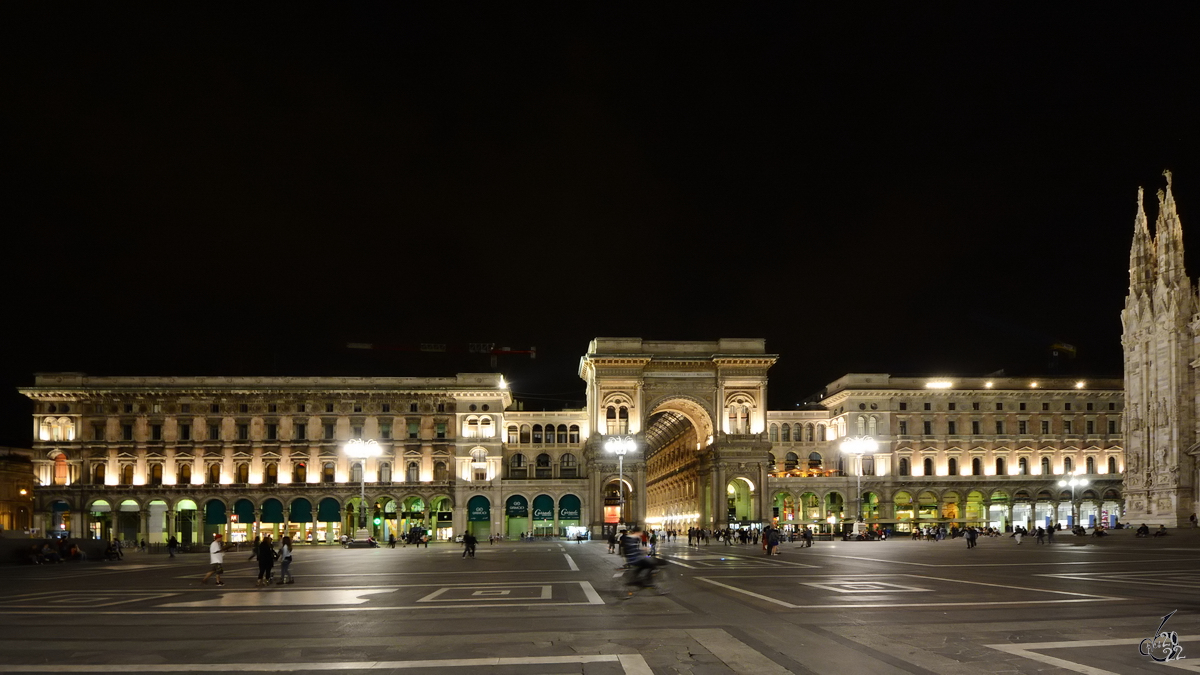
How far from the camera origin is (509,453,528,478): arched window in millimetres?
109812

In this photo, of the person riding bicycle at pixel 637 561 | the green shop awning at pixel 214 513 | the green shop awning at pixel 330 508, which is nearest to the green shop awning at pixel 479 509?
the green shop awning at pixel 330 508

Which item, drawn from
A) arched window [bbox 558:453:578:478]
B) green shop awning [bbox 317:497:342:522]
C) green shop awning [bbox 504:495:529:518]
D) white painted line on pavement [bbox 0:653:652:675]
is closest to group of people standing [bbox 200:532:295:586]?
white painted line on pavement [bbox 0:653:652:675]

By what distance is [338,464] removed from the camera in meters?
101

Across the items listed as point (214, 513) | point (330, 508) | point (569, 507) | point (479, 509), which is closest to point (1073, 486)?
point (569, 507)

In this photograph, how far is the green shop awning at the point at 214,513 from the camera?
326ft

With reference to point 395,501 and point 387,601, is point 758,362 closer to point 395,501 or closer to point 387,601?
point 395,501

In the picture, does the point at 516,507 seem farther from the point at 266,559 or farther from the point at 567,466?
the point at 266,559

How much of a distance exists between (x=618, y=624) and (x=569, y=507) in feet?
289

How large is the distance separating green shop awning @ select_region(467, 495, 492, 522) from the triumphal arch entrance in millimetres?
10119

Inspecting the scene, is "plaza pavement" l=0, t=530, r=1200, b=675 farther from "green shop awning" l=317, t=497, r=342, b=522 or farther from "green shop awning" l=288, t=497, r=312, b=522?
"green shop awning" l=288, t=497, r=312, b=522

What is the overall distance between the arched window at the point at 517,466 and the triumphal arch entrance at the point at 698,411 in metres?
7.89

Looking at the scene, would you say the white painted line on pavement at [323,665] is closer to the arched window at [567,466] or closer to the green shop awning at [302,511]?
the green shop awning at [302,511]

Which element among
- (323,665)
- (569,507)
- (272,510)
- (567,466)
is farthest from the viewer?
(567,466)

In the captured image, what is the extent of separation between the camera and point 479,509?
4035 inches
